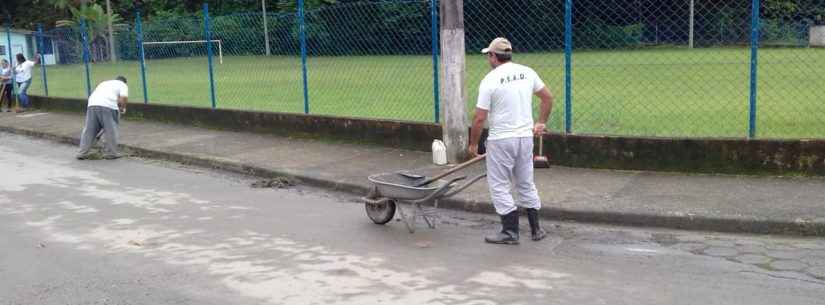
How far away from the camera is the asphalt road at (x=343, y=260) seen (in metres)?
4.98

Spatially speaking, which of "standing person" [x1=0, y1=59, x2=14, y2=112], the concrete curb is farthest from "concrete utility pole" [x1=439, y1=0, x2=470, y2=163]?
"standing person" [x1=0, y1=59, x2=14, y2=112]

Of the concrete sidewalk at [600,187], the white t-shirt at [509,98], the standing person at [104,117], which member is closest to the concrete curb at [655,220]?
the concrete sidewalk at [600,187]

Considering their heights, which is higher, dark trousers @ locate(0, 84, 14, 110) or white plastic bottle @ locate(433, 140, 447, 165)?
dark trousers @ locate(0, 84, 14, 110)

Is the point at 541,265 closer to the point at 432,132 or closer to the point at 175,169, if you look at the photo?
the point at 432,132

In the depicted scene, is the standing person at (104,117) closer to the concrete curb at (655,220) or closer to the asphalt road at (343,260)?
the asphalt road at (343,260)

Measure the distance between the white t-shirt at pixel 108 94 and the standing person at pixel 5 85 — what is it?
940cm

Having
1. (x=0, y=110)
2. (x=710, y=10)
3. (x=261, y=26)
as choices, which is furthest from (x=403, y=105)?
(x=0, y=110)

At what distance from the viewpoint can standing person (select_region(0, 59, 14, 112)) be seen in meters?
19.5

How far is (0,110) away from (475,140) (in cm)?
1726

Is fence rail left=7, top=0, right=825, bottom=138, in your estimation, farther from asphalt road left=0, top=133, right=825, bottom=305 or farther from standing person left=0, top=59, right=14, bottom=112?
asphalt road left=0, top=133, right=825, bottom=305

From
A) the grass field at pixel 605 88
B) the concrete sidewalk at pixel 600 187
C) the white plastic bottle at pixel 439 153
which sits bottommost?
the concrete sidewalk at pixel 600 187

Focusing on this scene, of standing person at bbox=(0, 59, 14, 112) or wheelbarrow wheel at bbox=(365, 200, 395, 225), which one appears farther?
standing person at bbox=(0, 59, 14, 112)

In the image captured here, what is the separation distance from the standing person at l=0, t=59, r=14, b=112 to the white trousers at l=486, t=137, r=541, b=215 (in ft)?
56.3

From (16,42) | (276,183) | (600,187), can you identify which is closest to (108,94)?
(276,183)
